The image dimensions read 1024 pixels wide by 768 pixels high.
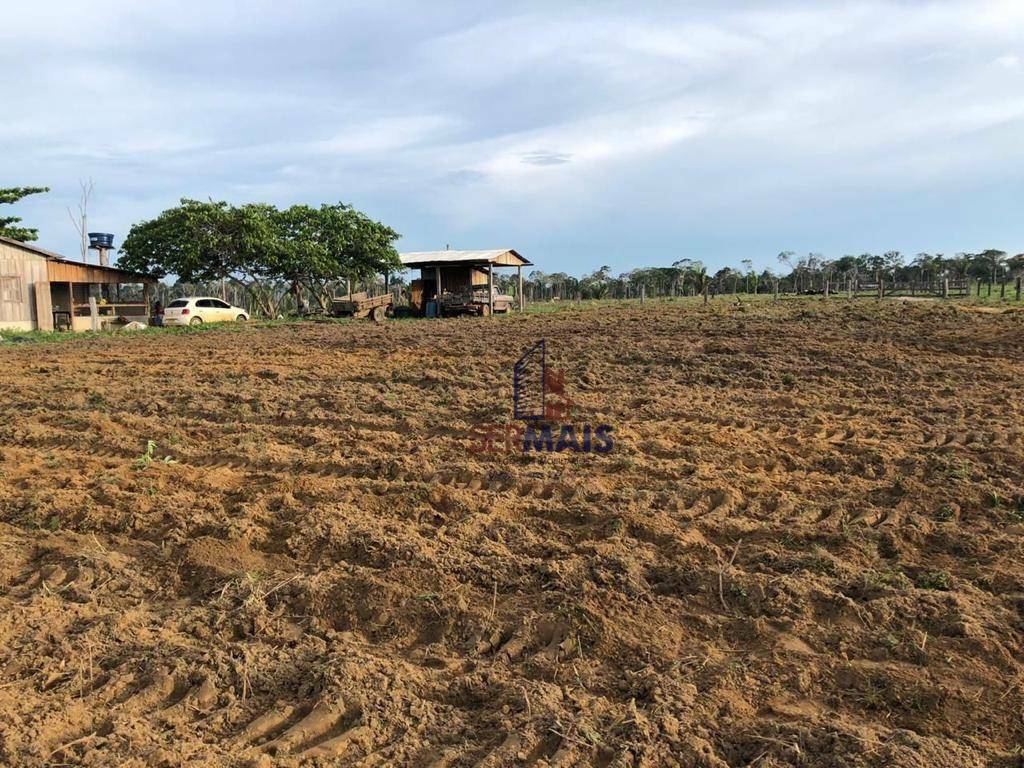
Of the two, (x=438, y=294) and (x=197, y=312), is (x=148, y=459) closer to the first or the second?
(x=197, y=312)

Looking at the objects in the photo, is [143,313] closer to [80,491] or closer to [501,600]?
[80,491]

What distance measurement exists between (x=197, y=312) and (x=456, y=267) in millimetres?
11341

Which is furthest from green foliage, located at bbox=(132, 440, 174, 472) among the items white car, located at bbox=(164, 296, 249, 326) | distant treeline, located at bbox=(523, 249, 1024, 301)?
distant treeline, located at bbox=(523, 249, 1024, 301)

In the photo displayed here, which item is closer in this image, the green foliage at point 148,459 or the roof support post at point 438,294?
the green foliage at point 148,459

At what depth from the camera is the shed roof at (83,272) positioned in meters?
22.1

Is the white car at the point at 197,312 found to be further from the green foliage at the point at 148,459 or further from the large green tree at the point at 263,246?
the green foliage at the point at 148,459

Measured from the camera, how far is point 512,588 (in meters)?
3.74

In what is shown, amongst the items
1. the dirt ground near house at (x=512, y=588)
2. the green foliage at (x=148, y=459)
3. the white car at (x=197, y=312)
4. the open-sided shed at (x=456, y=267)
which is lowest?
the dirt ground near house at (x=512, y=588)

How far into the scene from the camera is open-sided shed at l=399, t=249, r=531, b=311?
94.3ft

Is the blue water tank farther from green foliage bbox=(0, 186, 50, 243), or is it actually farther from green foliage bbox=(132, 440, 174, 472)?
green foliage bbox=(132, 440, 174, 472)

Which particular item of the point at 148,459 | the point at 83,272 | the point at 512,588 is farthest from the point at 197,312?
the point at 512,588

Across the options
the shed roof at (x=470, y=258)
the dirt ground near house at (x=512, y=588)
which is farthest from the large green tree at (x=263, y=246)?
the dirt ground near house at (x=512, y=588)

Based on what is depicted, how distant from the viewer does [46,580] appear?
3920mm

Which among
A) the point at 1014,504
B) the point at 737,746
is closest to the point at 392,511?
the point at 737,746
